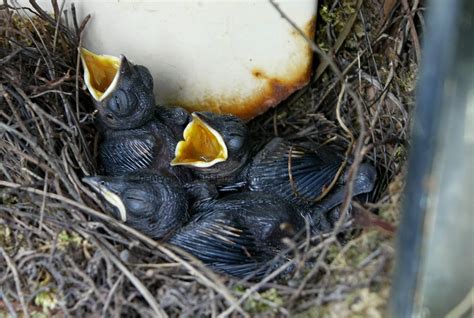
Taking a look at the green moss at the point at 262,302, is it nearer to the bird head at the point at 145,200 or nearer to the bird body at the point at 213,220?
the bird body at the point at 213,220

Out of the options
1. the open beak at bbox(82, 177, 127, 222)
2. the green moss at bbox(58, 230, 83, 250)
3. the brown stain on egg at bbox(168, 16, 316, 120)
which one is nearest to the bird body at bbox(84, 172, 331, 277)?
the open beak at bbox(82, 177, 127, 222)

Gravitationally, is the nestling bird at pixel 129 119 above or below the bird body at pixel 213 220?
above

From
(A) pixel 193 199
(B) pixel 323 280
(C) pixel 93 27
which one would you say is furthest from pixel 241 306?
(C) pixel 93 27

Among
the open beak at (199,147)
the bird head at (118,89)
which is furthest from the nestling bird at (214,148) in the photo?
the bird head at (118,89)

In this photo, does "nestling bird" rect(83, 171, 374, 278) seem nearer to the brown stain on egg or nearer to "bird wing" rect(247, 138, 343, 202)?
"bird wing" rect(247, 138, 343, 202)

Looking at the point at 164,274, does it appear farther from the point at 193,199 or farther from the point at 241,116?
the point at 241,116

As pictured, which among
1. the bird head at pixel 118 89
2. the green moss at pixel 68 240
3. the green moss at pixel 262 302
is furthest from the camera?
the bird head at pixel 118 89
